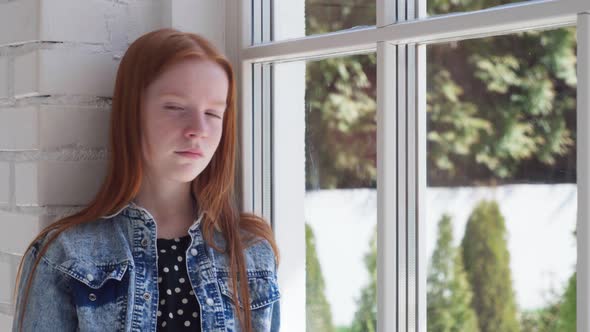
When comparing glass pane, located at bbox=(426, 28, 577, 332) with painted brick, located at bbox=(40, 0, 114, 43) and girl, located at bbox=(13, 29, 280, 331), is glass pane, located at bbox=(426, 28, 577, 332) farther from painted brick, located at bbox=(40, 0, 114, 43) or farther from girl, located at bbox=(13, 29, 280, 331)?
painted brick, located at bbox=(40, 0, 114, 43)

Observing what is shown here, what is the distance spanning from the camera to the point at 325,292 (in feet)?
5.11

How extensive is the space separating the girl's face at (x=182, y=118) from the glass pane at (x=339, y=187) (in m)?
0.19

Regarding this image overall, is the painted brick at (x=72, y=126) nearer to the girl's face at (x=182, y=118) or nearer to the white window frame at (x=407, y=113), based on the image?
the girl's face at (x=182, y=118)

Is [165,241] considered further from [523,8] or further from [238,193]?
[523,8]

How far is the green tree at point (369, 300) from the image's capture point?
1.43 metres

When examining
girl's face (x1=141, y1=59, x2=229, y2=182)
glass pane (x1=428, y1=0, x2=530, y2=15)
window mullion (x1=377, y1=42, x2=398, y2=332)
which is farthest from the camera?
girl's face (x1=141, y1=59, x2=229, y2=182)

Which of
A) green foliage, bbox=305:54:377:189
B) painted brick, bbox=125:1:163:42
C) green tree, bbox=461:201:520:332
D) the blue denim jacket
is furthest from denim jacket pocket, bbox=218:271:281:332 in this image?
painted brick, bbox=125:1:163:42

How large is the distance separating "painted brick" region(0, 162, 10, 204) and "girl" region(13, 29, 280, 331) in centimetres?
24

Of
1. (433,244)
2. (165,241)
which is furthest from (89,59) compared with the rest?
(433,244)

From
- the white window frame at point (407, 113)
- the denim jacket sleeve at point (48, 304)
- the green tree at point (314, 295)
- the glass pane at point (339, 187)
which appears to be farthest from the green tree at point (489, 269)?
the denim jacket sleeve at point (48, 304)

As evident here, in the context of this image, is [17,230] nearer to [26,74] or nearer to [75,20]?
[26,74]

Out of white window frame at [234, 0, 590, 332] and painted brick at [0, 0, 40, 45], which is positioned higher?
painted brick at [0, 0, 40, 45]

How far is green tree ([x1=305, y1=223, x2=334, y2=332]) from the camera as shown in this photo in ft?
5.12

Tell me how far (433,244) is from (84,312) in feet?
1.96
